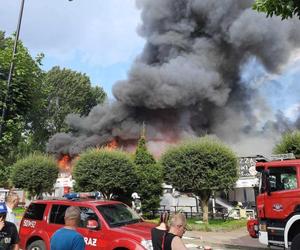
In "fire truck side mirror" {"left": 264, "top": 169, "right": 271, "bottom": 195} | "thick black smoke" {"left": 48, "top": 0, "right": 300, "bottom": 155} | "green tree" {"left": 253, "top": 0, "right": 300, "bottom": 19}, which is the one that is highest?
"thick black smoke" {"left": 48, "top": 0, "right": 300, "bottom": 155}

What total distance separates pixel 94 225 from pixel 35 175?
866 inches

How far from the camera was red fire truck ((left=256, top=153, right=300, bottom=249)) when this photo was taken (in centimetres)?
880

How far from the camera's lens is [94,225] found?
7293 millimetres

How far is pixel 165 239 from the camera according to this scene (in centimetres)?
407

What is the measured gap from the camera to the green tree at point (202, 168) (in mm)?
17984

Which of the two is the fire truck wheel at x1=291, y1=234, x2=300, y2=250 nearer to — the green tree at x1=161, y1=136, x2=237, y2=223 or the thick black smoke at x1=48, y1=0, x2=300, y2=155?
the green tree at x1=161, y1=136, x2=237, y2=223

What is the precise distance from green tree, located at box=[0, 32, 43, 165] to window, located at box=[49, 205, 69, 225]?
185 cm

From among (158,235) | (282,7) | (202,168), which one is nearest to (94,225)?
(158,235)

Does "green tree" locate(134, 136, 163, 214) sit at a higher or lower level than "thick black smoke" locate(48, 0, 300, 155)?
lower

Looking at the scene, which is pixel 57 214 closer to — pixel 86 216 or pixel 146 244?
pixel 86 216

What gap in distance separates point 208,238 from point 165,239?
35.9 ft

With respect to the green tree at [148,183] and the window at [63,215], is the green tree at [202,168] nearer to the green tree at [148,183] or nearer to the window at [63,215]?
the green tree at [148,183]

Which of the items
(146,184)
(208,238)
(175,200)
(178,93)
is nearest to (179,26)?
(178,93)

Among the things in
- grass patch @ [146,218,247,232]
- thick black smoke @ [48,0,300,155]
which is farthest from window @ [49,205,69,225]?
thick black smoke @ [48,0,300,155]
